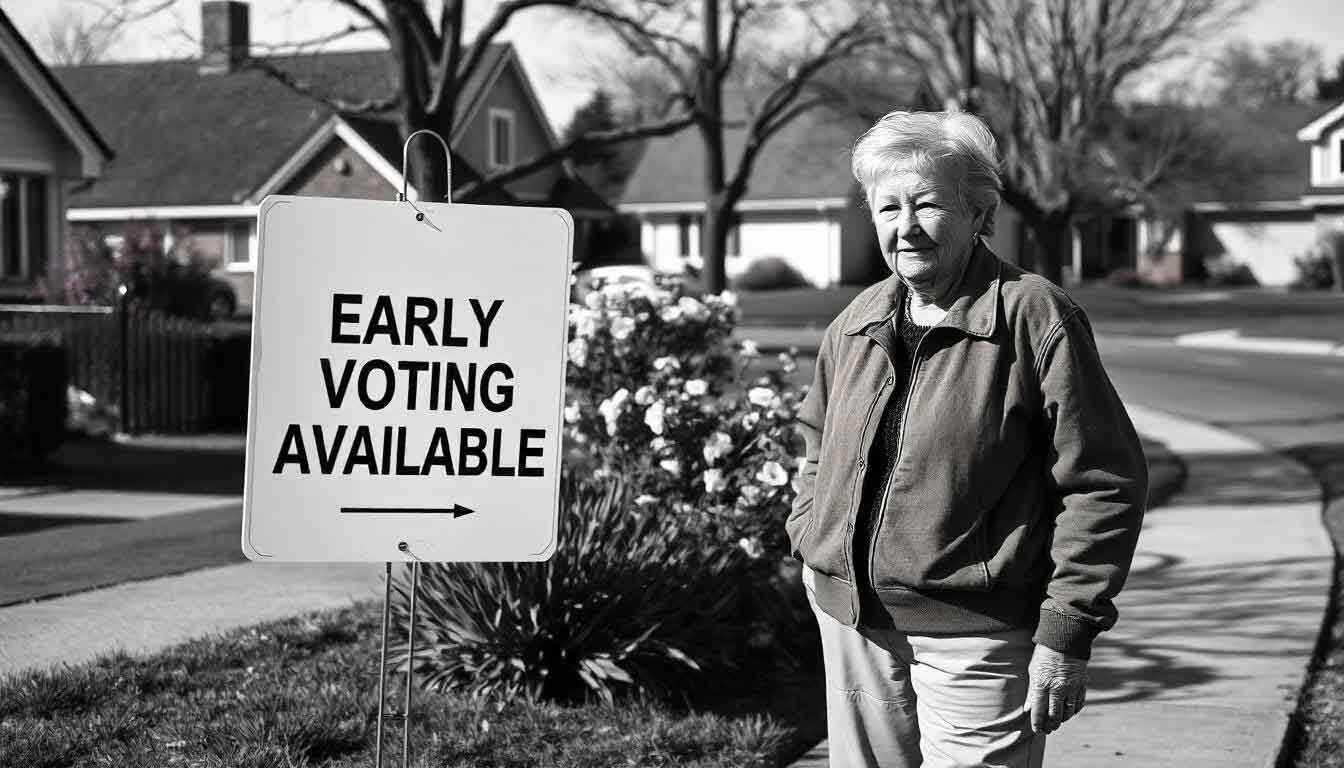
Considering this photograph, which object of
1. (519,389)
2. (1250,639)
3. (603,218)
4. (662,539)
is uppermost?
(603,218)

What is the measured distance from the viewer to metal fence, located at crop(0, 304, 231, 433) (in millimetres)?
15672

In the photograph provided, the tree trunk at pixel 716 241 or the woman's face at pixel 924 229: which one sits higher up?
the tree trunk at pixel 716 241

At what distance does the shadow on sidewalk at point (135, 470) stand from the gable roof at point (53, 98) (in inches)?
296

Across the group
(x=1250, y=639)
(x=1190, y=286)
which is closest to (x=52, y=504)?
(x=1250, y=639)

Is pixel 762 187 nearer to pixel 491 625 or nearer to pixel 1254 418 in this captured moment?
pixel 1254 418

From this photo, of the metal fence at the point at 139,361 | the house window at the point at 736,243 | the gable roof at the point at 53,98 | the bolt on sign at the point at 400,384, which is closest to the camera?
the bolt on sign at the point at 400,384

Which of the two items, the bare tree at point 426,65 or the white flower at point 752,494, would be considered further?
the bare tree at point 426,65

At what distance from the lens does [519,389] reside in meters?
4.06

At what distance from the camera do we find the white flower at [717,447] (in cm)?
674

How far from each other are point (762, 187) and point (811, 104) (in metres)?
28.4

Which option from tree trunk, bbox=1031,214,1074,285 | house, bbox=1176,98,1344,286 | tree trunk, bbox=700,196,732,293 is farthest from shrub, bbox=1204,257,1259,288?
tree trunk, bbox=1031,214,1074,285

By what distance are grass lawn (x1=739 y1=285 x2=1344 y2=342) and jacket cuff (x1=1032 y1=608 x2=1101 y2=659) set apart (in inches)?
1291

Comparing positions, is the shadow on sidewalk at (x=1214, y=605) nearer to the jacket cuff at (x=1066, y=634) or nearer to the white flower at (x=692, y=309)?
the white flower at (x=692, y=309)

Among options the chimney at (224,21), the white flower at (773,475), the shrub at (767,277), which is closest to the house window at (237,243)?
the chimney at (224,21)
